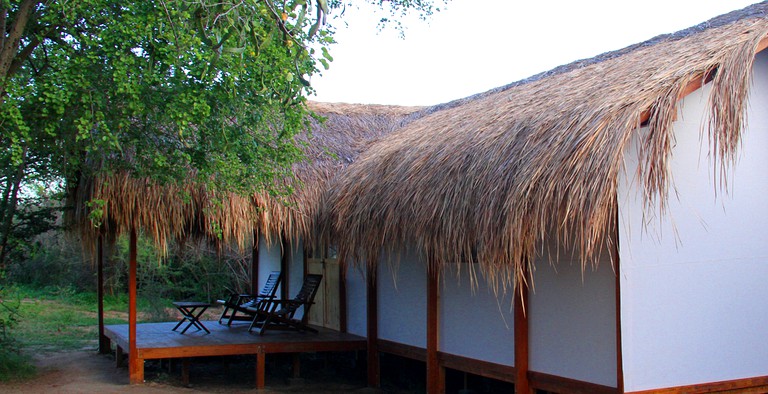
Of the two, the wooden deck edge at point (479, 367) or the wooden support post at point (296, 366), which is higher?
the wooden deck edge at point (479, 367)

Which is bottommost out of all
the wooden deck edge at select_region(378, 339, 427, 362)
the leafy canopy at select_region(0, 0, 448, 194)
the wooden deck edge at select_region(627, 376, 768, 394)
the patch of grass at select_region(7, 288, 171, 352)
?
the patch of grass at select_region(7, 288, 171, 352)

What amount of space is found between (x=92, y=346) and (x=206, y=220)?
446cm

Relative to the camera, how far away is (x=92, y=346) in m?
11.4

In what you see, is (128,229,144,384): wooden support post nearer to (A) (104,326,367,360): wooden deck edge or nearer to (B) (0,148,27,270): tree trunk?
(A) (104,326,367,360): wooden deck edge

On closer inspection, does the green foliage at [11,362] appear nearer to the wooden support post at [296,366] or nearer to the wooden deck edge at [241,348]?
the wooden deck edge at [241,348]

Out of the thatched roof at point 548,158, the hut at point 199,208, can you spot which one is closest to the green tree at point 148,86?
the hut at point 199,208

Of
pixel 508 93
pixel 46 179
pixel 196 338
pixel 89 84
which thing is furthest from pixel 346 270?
pixel 89 84

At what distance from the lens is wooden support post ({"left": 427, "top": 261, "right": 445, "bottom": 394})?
7.33m

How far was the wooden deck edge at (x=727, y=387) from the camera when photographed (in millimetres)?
5340

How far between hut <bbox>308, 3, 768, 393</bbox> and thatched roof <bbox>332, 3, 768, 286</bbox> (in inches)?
0.6

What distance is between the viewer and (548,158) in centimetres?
519

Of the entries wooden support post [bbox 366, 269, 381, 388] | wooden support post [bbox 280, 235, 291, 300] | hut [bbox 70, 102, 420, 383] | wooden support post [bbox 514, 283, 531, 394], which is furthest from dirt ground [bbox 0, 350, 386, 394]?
wooden support post [bbox 514, 283, 531, 394]

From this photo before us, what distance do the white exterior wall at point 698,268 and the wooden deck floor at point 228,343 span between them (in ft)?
13.7

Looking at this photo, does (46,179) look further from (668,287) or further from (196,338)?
(668,287)
